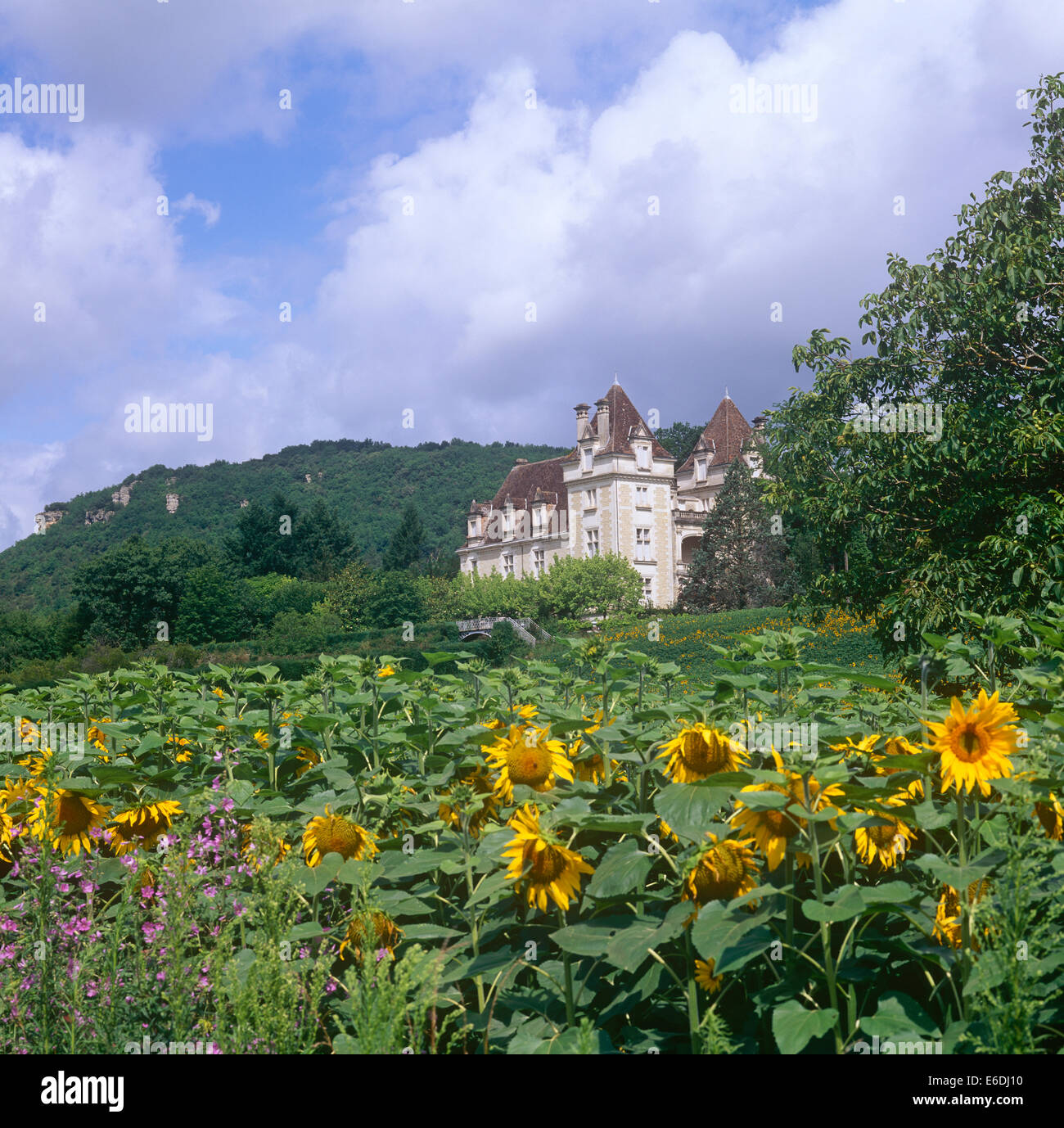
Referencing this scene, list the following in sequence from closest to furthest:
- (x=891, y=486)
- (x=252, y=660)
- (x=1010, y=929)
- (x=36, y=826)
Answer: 1. (x=1010, y=929)
2. (x=36, y=826)
3. (x=891, y=486)
4. (x=252, y=660)

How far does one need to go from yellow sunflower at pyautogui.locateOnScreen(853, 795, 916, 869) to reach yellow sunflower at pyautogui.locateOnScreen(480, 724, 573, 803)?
833 millimetres

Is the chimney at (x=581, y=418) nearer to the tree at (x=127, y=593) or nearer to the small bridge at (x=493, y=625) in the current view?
the small bridge at (x=493, y=625)

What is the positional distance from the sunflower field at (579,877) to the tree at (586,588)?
163 ft

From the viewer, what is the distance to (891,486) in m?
10.1

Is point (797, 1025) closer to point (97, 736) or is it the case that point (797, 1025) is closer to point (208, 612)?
point (97, 736)

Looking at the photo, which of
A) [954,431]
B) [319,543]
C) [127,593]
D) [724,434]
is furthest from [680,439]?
[954,431]

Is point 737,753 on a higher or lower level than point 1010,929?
higher

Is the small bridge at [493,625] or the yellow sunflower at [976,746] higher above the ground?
the small bridge at [493,625]

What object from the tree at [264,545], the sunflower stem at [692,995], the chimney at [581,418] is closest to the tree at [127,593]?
the tree at [264,545]

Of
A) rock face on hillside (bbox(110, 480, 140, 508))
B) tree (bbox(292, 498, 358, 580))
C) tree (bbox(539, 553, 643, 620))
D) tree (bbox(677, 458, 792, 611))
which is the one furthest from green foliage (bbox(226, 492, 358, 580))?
tree (bbox(677, 458, 792, 611))

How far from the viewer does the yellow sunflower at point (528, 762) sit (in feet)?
9.38

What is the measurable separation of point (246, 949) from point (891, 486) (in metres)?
8.75
